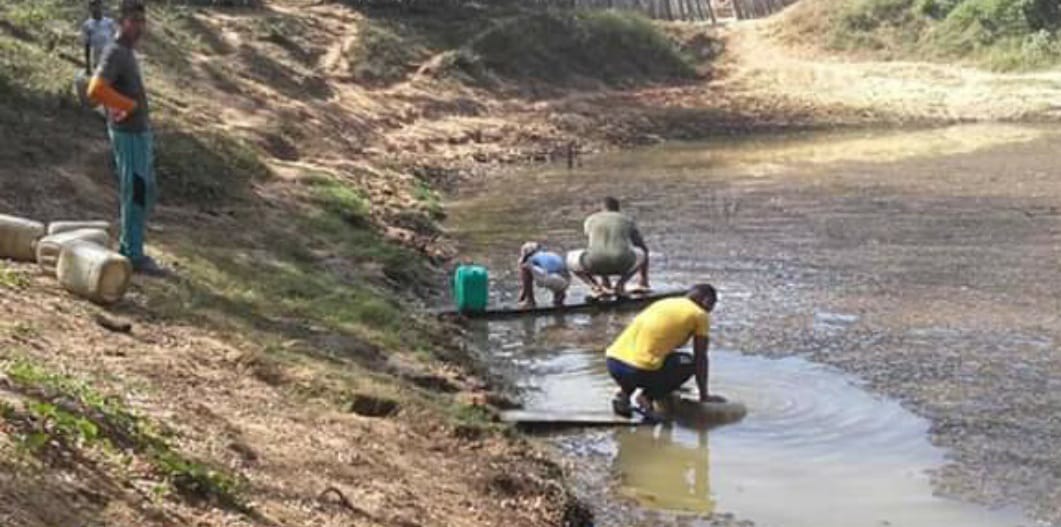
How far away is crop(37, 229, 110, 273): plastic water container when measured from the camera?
9734mm

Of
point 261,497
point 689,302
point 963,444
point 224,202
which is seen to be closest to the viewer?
point 261,497

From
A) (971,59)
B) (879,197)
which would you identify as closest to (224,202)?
(879,197)

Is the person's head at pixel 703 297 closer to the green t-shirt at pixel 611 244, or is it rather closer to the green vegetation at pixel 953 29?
the green t-shirt at pixel 611 244

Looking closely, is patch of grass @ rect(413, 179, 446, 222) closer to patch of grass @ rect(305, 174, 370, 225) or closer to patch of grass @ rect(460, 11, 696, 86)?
patch of grass @ rect(305, 174, 370, 225)

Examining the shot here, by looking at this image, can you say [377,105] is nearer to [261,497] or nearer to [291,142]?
[291,142]

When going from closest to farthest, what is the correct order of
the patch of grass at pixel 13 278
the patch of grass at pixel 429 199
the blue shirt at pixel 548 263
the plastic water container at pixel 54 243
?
1. the patch of grass at pixel 13 278
2. the plastic water container at pixel 54 243
3. the blue shirt at pixel 548 263
4. the patch of grass at pixel 429 199

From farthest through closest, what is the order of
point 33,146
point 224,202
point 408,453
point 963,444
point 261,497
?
point 224,202 < point 33,146 < point 963,444 < point 408,453 < point 261,497

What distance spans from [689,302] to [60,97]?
355 inches

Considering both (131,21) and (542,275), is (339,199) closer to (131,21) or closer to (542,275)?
(542,275)

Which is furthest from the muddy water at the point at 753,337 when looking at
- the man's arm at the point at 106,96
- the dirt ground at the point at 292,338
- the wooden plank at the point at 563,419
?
the man's arm at the point at 106,96

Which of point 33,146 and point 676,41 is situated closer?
point 33,146

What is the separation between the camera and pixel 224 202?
621 inches

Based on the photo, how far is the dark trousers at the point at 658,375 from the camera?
34.3ft

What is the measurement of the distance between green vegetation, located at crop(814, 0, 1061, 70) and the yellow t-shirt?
3369 cm
